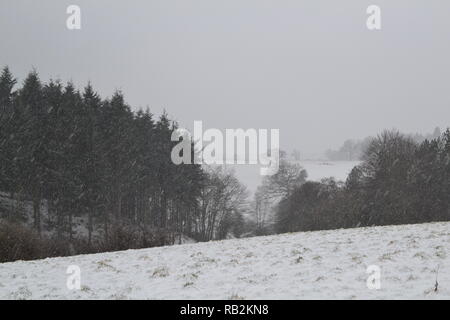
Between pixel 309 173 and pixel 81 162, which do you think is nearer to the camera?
pixel 81 162

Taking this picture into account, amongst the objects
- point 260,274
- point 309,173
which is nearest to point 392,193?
point 260,274

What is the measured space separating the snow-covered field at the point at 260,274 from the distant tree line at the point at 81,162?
1821 centimetres

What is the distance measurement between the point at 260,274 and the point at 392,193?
126ft

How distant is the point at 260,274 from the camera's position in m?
10.5

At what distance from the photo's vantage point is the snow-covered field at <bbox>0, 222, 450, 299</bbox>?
8570 millimetres

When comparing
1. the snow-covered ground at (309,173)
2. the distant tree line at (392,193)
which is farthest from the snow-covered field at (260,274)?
the snow-covered ground at (309,173)

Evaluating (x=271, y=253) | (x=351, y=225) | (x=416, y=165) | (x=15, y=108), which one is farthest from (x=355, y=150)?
(x=271, y=253)

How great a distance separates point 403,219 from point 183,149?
31442mm

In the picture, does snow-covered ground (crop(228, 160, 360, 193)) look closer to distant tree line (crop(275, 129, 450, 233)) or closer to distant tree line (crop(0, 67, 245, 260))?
distant tree line (crop(275, 129, 450, 233))

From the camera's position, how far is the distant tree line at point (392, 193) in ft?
134

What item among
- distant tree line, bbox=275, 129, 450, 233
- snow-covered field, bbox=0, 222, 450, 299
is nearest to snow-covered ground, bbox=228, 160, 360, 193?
distant tree line, bbox=275, 129, 450, 233

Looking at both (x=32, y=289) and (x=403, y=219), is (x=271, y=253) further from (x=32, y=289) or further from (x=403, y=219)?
(x=403, y=219)

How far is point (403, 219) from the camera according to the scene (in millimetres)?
40344

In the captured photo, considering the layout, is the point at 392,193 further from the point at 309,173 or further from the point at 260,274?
the point at 309,173
